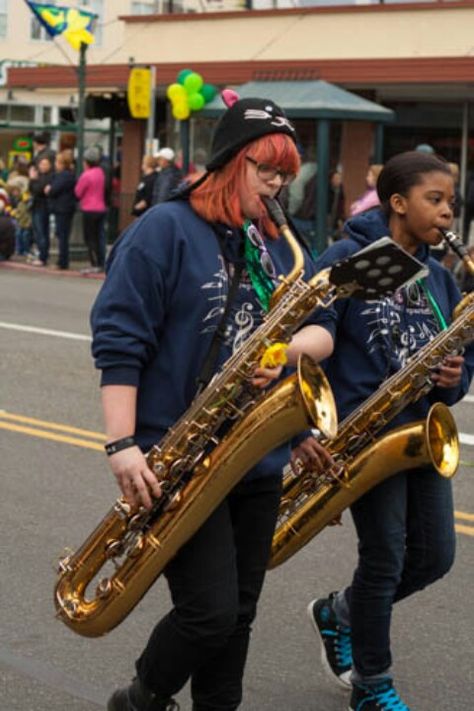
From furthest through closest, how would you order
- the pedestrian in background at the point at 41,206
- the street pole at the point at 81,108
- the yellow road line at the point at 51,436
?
the street pole at the point at 81,108 → the pedestrian in background at the point at 41,206 → the yellow road line at the point at 51,436

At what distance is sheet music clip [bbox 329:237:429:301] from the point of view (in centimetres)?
362

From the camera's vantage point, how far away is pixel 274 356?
3711mm

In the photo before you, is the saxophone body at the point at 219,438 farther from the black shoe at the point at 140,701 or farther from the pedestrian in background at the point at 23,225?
the pedestrian in background at the point at 23,225

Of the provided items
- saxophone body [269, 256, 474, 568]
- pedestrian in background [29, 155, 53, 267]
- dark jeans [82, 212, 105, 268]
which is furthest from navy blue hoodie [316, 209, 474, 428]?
pedestrian in background [29, 155, 53, 267]

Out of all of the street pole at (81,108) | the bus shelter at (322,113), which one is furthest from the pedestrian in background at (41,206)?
the bus shelter at (322,113)

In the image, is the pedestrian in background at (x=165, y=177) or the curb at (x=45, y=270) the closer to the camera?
the pedestrian in background at (x=165, y=177)

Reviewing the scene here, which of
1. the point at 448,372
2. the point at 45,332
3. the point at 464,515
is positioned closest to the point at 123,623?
the point at 448,372

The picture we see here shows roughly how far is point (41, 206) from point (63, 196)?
1.14 m

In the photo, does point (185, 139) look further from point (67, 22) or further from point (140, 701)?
point (140, 701)

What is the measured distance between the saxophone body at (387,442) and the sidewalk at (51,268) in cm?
1736

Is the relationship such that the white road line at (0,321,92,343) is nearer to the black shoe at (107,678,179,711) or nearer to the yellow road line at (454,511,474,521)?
the yellow road line at (454,511,474,521)

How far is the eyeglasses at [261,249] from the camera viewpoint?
3877 mm

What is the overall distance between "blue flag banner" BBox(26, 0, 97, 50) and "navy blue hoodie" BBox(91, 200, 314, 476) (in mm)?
20221

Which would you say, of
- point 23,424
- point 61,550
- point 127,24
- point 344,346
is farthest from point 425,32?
point 344,346
